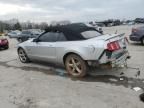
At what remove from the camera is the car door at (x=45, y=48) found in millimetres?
8021

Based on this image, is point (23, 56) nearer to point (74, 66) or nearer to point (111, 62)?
point (74, 66)

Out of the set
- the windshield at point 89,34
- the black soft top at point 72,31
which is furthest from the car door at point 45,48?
the windshield at point 89,34

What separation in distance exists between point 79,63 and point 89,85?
945mm

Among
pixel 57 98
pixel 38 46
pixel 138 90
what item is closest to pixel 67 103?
pixel 57 98

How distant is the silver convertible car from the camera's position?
670 centimetres

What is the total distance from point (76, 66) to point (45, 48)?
1.55m

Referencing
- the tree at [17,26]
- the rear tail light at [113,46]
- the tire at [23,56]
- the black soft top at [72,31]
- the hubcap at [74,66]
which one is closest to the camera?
the rear tail light at [113,46]

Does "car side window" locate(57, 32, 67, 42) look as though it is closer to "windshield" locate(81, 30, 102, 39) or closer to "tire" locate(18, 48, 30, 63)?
"windshield" locate(81, 30, 102, 39)

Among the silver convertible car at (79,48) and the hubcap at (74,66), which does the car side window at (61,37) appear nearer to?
the silver convertible car at (79,48)

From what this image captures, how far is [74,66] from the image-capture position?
7.30m

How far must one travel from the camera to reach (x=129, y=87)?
6.01m

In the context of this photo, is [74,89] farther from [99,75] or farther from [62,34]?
[62,34]

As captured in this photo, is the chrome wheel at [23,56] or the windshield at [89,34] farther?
the chrome wheel at [23,56]

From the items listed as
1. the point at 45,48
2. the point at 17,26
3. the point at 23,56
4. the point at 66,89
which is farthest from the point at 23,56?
the point at 17,26
